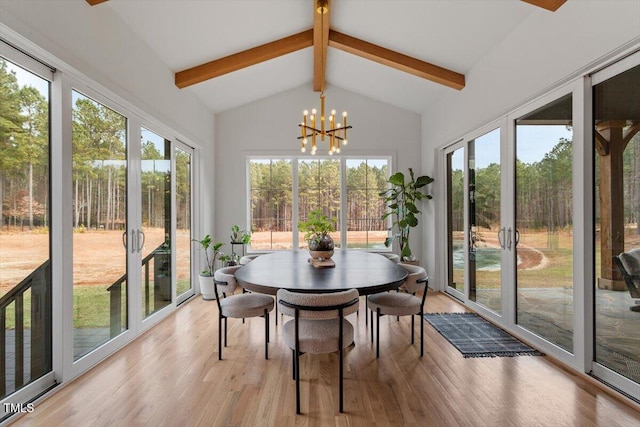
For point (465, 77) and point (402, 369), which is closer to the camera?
point (402, 369)

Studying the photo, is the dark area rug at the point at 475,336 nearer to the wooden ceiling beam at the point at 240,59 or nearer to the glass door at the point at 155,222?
the glass door at the point at 155,222

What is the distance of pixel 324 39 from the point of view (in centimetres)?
419

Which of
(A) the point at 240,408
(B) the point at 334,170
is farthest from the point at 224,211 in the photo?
(A) the point at 240,408

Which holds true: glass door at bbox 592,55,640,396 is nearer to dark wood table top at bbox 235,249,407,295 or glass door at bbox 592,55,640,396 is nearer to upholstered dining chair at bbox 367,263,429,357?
upholstered dining chair at bbox 367,263,429,357

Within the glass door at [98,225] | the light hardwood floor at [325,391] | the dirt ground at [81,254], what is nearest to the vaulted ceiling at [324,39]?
the glass door at [98,225]

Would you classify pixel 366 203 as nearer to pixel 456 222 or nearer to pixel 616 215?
pixel 456 222

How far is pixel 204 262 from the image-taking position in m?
5.47

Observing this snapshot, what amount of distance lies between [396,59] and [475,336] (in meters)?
3.34

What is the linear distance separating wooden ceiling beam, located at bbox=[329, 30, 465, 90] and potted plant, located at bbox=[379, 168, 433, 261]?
1560mm

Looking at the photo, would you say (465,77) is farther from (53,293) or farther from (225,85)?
(53,293)

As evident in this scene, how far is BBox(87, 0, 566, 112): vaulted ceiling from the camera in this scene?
10.5ft

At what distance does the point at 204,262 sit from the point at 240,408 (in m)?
3.57

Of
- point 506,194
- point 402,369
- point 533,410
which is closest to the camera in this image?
point 533,410

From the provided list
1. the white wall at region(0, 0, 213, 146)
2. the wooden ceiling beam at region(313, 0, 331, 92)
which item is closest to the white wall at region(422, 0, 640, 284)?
the wooden ceiling beam at region(313, 0, 331, 92)
